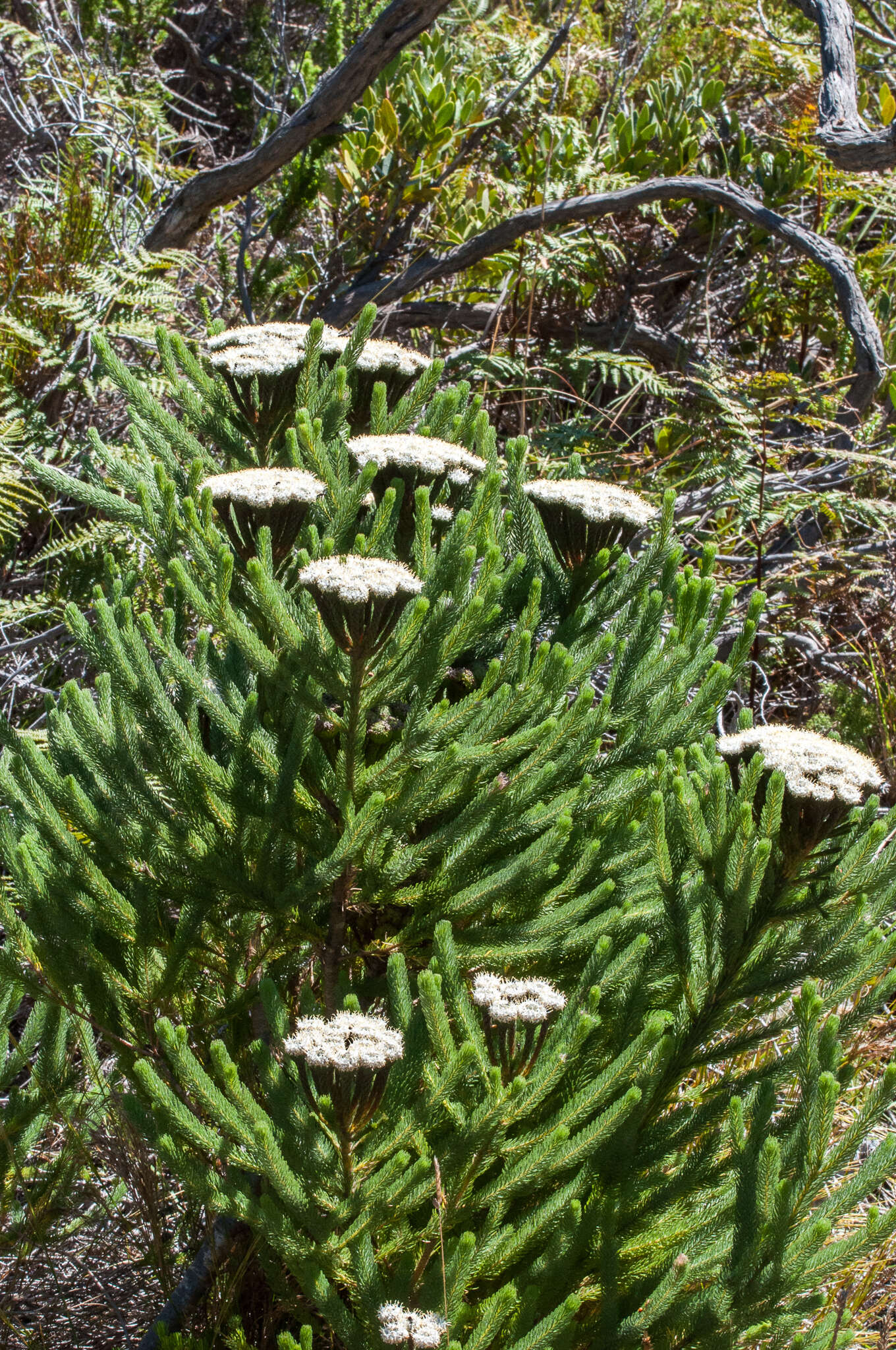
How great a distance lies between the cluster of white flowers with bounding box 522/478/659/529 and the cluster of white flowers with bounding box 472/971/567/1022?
878 millimetres

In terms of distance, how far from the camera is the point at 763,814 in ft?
5.38

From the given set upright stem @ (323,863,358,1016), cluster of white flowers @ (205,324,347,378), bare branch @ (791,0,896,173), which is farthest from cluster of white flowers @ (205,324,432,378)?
bare branch @ (791,0,896,173)

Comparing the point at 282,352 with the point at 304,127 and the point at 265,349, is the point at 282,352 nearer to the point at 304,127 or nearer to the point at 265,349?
the point at 265,349

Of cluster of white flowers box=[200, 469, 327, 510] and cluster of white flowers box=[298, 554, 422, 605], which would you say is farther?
cluster of white flowers box=[200, 469, 327, 510]

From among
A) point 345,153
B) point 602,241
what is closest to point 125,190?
point 345,153

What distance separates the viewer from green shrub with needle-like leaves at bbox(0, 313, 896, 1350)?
5.18 ft

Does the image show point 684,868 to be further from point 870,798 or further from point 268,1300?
point 268,1300

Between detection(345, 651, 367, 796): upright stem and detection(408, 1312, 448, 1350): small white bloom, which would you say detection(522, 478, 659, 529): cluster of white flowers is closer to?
detection(345, 651, 367, 796): upright stem

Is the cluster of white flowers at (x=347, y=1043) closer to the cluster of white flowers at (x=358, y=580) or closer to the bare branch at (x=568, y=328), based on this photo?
the cluster of white flowers at (x=358, y=580)

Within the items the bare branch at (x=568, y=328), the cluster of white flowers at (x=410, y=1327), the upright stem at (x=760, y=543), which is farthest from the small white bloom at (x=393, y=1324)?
the bare branch at (x=568, y=328)

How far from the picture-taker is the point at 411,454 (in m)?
2.00

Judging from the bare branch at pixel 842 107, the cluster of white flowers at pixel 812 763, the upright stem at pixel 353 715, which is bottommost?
the upright stem at pixel 353 715

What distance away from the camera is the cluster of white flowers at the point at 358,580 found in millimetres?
1609

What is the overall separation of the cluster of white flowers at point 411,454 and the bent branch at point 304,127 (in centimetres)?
280
